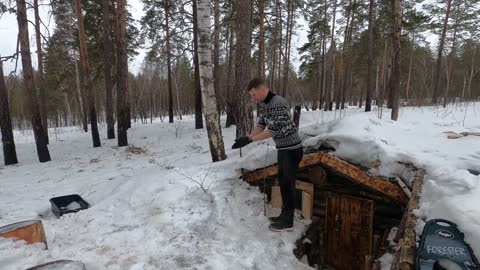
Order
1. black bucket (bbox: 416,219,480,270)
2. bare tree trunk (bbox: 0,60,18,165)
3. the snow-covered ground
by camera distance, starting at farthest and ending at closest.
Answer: bare tree trunk (bbox: 0,60,18,165) < the snow-covered ground < black bucket (bbox: 416,219,480,270)

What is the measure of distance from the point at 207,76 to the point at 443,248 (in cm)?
412

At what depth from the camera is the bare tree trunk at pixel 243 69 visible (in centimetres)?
695

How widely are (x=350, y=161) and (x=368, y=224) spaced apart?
899 mm

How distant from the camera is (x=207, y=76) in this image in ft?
17.3

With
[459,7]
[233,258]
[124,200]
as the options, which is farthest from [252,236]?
[459,7]

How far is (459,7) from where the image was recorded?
24375mm

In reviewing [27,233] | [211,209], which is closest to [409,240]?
[211,209]

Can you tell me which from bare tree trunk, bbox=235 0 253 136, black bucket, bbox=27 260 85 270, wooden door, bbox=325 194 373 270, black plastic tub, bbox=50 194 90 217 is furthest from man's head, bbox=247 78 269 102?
bare tree trunk, bbox=235 0 253 136

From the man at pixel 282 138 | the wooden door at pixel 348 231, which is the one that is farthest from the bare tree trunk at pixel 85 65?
the wooden door at pixel 348 231

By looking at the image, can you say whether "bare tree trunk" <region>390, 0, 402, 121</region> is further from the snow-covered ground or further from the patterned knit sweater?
the patterned knit sweater

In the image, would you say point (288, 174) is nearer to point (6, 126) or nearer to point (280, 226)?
point (280, 226)

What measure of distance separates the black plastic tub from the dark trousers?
3.07 m

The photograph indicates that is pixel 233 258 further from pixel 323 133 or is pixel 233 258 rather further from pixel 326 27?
pixel 326 27

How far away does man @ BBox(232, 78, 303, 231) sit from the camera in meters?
3.64
